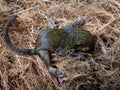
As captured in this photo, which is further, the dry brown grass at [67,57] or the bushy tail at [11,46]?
the bushy tail at [11,46]

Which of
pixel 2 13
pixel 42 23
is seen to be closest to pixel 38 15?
pixel 42 23

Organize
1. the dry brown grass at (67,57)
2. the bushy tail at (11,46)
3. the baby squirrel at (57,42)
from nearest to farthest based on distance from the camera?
the dry brown grass at (67,57) → the baby squirrel at (57,42) → the bushy tail at (11,46)

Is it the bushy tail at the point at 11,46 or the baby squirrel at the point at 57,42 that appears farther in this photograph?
the bushy tail at the point at 11,46

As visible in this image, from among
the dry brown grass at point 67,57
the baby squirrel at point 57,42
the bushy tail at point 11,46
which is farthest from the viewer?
the bushy tail at point 11,46

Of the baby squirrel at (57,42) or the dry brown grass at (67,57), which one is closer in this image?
the dry brown grass at (67,57)

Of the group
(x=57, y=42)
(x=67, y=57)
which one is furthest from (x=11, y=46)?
(x=67, y=57)

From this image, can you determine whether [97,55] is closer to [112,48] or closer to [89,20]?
[112,48]

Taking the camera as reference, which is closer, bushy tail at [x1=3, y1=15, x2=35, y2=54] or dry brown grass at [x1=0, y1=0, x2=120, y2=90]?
dry brown grass at [x1=0, y1=0, x2=120, y2=90]
